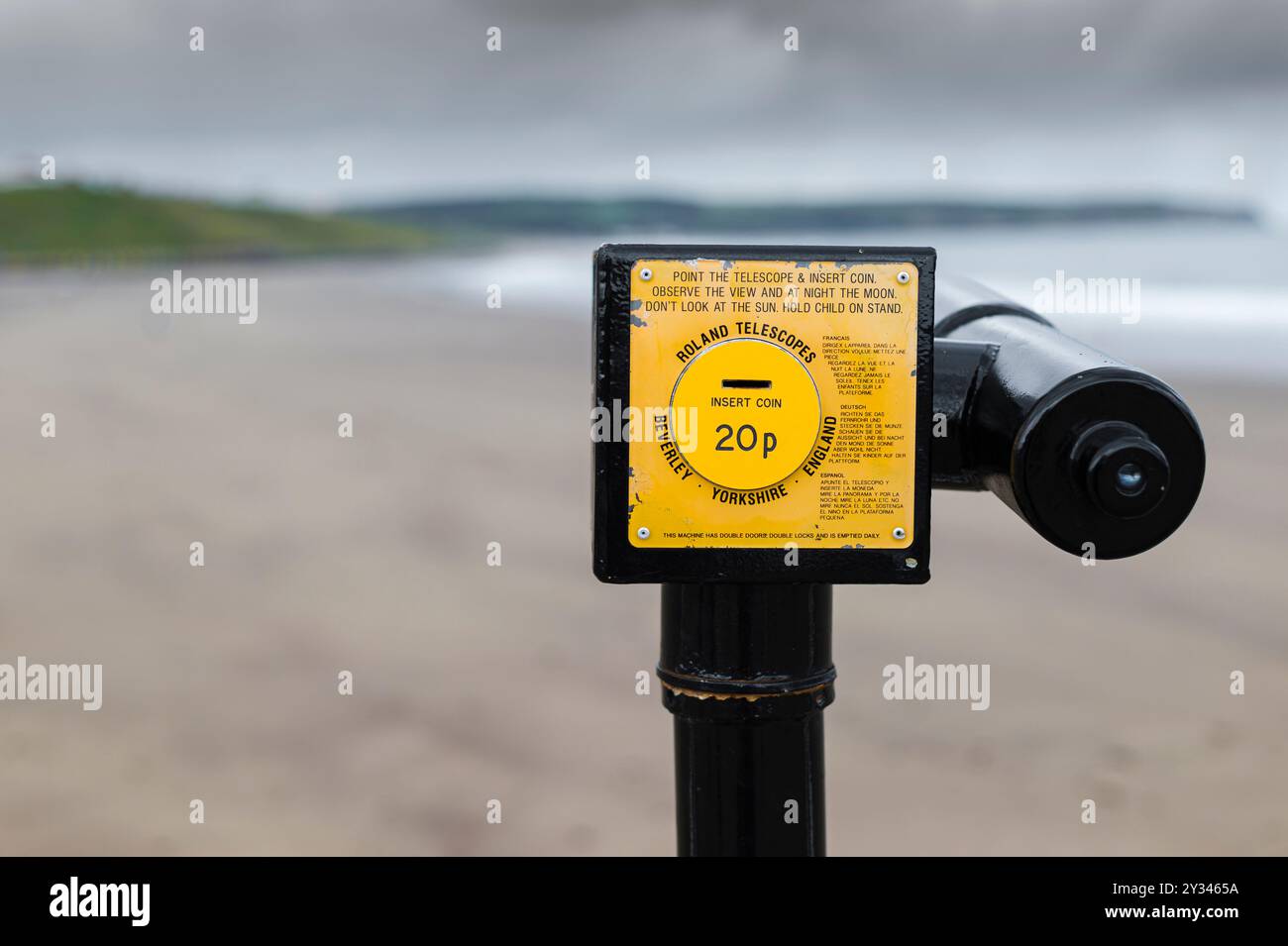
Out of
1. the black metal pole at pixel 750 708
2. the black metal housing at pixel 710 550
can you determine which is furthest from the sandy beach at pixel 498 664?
the black metal housing at pixel 710 550

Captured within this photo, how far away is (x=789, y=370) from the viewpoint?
37.2 inches

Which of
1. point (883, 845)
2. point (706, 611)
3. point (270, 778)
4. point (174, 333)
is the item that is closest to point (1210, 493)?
point (883, 845)

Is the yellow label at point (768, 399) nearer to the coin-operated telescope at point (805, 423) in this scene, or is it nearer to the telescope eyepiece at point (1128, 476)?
the coin-operated telescope at point (805, 423)

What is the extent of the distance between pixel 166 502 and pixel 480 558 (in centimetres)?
177

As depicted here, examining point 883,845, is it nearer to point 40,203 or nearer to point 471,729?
point 471,729

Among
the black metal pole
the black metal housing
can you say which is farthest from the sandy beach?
the black metal housing

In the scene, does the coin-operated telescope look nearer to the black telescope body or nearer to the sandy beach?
the black telescope body

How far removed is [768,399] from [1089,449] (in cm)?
22

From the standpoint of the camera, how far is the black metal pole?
1.02 meters

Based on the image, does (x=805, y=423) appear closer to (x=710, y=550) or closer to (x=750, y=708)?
(x=710, y=550)

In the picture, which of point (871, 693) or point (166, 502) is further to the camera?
point (166, 502)

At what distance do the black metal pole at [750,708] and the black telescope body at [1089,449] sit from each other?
0.63 ft

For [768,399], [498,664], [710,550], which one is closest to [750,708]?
[710,550]

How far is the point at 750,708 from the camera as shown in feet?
3.37
